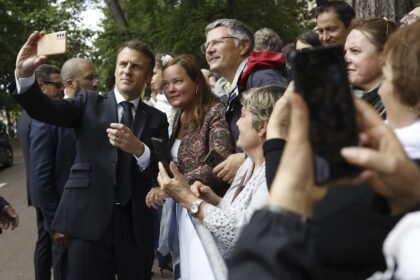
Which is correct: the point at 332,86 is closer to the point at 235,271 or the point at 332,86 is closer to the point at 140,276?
the point at 235,271

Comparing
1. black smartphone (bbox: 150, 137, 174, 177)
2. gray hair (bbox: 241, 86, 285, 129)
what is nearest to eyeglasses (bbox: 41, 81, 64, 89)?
black smartphone (bbox: 150, 137, 174, 177)

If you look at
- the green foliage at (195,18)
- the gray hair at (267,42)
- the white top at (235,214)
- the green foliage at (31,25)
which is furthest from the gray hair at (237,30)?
the green foliage at (31,25)

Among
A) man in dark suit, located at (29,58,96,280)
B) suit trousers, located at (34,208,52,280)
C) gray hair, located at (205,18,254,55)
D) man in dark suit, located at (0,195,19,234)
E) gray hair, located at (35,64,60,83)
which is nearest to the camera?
man in dark suit, located at (0,195,19,234)

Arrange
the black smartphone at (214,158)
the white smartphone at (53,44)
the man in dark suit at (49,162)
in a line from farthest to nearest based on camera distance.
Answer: the man in dark suit at (49,162)
the black smartphone at (214,158)
the white smartphone at (53,44)

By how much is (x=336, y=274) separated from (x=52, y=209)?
3.36m

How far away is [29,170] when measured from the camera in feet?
16.2

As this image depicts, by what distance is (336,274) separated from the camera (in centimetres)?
150

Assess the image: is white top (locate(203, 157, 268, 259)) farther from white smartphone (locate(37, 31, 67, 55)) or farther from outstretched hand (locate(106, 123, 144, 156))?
white smartphone (locate(37, 31, 67, 55))

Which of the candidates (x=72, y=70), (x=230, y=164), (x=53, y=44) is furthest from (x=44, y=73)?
(x=230, y=164)

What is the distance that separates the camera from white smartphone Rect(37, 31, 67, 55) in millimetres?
3057

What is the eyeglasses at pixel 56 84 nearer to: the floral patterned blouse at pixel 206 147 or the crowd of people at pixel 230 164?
the crowd of people at pixel 230 164

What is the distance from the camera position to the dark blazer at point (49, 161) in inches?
179

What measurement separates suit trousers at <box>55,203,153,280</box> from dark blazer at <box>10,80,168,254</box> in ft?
0.20

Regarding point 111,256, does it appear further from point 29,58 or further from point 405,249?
point 405,249
